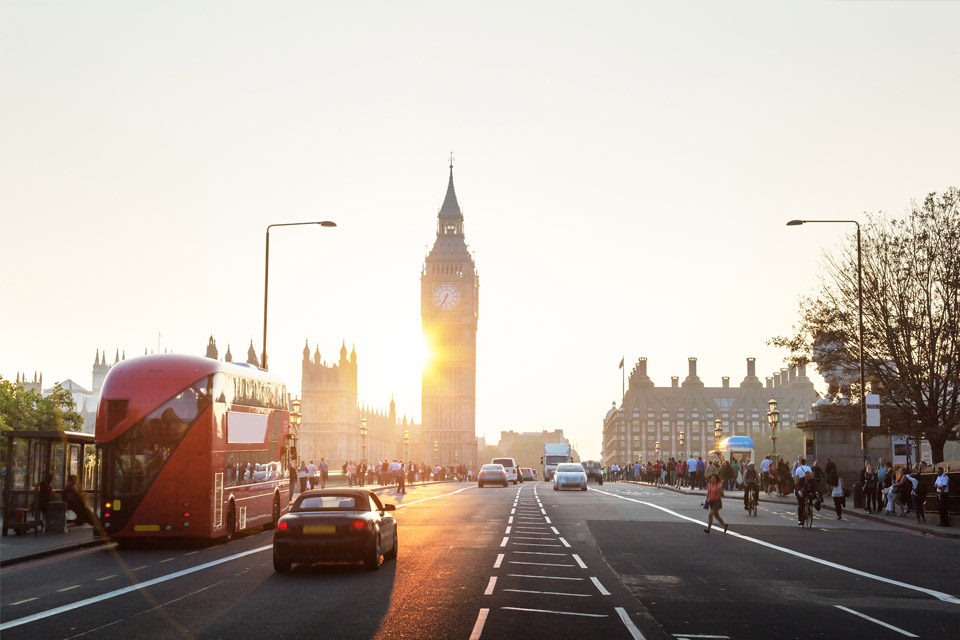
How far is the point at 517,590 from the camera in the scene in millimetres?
14453

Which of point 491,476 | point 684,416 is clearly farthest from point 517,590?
point 684,416

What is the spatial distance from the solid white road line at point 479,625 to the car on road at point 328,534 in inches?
173

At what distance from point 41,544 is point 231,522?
4056 mm

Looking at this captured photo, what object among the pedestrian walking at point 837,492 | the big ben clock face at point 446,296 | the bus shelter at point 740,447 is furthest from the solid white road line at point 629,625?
the big ben clock face at point 446,296

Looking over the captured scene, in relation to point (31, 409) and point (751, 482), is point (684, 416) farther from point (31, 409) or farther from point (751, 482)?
point (751, 482)

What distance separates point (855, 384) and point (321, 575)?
101ft

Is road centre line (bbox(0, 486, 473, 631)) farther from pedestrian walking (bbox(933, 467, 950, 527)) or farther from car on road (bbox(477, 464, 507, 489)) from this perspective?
car on road (bbox(477, 464, 507, 489))

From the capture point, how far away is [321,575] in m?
16.4

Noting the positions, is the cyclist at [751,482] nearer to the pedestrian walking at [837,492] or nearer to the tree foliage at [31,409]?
the pedestrian walking at [837,492]

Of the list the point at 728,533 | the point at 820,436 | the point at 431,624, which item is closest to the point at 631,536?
the point at 728,533

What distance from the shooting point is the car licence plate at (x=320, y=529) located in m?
16.2

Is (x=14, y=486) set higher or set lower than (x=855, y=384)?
lower

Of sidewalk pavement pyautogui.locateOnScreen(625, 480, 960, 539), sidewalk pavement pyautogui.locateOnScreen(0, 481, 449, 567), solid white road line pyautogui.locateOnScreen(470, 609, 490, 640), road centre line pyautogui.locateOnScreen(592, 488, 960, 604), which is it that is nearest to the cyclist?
sidewalk pavement pyautogui.locateOnScreen(625, 480, 960, 539)

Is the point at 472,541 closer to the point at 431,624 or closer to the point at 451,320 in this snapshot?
the point at 431,624
